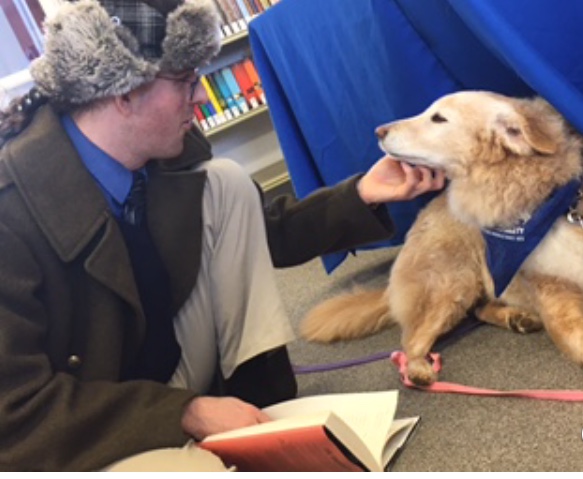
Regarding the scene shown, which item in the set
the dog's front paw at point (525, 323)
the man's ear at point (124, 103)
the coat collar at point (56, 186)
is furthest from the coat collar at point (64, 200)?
the dog's front paw at point (525, 323)

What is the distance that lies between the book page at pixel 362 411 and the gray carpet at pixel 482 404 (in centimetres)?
9

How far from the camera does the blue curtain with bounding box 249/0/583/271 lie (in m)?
1.19

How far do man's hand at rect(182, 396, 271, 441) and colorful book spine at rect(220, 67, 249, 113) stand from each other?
7.90 ft

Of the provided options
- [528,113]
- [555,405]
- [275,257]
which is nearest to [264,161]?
[275,257]

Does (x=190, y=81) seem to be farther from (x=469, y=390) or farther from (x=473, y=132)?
(x=469, y=390)

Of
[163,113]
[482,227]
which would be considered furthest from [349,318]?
[163,113]

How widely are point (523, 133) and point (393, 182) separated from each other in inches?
11.3

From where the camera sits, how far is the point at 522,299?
1.52 metres

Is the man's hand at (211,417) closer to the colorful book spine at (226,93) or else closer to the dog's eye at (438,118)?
the dog's eye at (438,118)

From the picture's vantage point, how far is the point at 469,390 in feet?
4.39

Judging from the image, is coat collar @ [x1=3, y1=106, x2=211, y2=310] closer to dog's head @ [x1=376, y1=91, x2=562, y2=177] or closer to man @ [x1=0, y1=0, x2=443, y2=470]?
man @ [x1=0, y1=0, x2=443, y2=470]

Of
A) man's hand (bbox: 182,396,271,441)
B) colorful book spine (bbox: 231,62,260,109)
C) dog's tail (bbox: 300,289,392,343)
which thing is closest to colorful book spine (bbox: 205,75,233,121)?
colorful book spine (bbox: 231,62,260,109)

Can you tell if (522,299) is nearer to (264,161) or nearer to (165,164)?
(165,164)

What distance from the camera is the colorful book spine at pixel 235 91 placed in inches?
129
